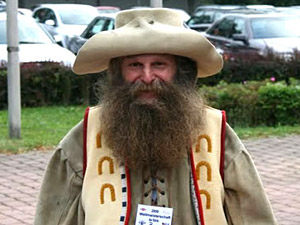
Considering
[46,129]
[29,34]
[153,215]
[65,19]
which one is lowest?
[65,19]

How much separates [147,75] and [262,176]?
19.1ft

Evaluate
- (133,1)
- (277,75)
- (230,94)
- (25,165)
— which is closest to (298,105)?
(230,94)

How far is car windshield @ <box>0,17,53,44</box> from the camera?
16.7 m

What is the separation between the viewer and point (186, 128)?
354cm

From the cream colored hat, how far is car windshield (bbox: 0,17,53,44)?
13.2 metres

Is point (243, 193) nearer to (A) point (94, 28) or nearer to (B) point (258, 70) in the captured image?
(B) point (258, 70)

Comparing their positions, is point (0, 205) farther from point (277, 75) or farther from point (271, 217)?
point (277, 75)

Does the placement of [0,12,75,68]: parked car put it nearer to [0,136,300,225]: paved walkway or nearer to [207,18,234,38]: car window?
[207,18,234,38]: car window

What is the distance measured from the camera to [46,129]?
39.5 feet

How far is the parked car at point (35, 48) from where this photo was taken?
49.7 feet

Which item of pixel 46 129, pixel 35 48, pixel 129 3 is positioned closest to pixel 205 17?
pixel 35 48

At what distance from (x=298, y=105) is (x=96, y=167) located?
29.0ft

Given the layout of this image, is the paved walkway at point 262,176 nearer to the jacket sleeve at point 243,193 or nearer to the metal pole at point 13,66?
the metal pole at point 13,66

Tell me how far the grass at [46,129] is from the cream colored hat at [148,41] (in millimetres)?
7038
